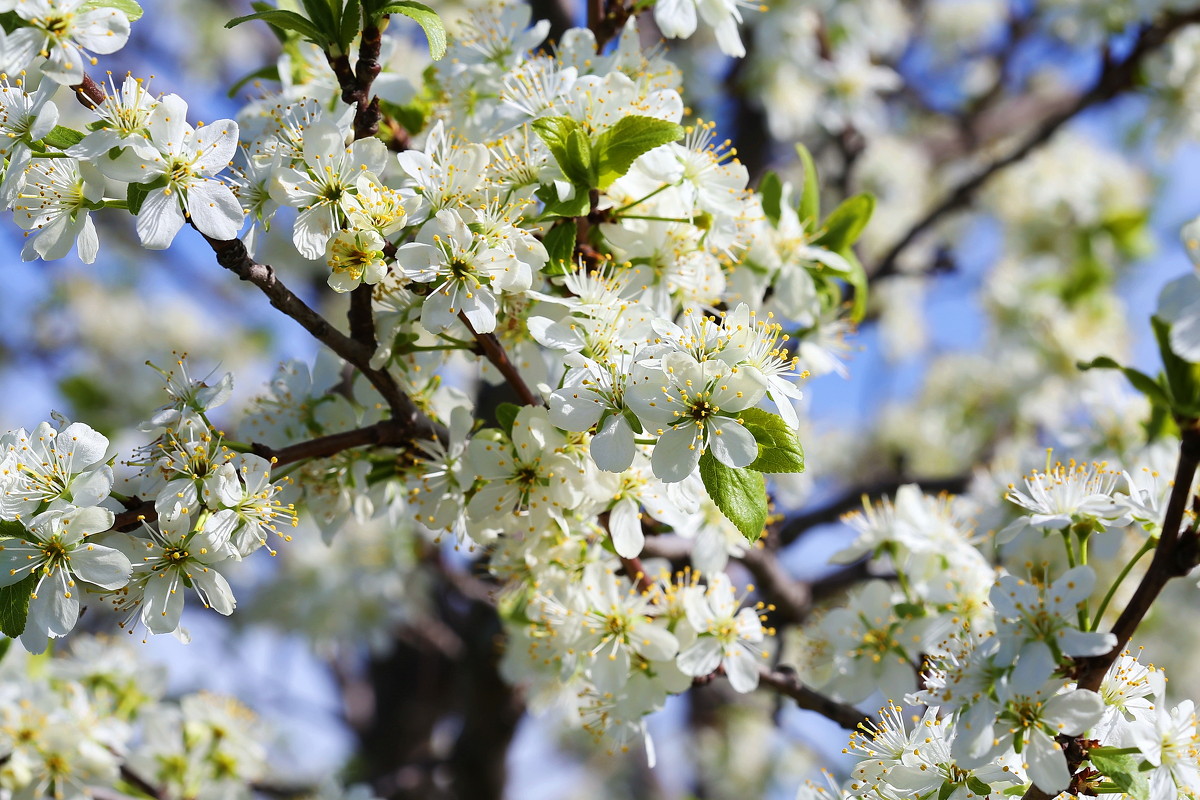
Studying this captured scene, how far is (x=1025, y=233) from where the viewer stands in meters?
5.12

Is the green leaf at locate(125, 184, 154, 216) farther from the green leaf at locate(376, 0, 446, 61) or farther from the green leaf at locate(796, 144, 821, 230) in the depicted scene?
the green leaf at locate(796, 144, 821, 230)

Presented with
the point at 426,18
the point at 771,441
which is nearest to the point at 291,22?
the point at 426,18

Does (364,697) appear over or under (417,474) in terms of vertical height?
under

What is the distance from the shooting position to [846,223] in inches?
80.4

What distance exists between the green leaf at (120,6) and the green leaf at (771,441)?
1.02 m

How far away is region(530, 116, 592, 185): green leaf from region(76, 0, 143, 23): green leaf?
0.58 meters

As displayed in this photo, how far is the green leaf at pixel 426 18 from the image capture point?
56.1 inches

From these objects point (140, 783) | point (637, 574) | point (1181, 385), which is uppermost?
point (1181, 385)

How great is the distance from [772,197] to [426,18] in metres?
0.75

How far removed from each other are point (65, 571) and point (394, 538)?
2.81m

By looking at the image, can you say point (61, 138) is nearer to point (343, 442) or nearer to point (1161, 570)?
point (343, 442)

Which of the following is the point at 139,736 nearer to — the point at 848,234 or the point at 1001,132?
the point at 848,234

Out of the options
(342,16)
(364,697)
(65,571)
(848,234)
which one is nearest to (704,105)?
(848,234)

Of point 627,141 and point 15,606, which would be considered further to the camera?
point 627,141
